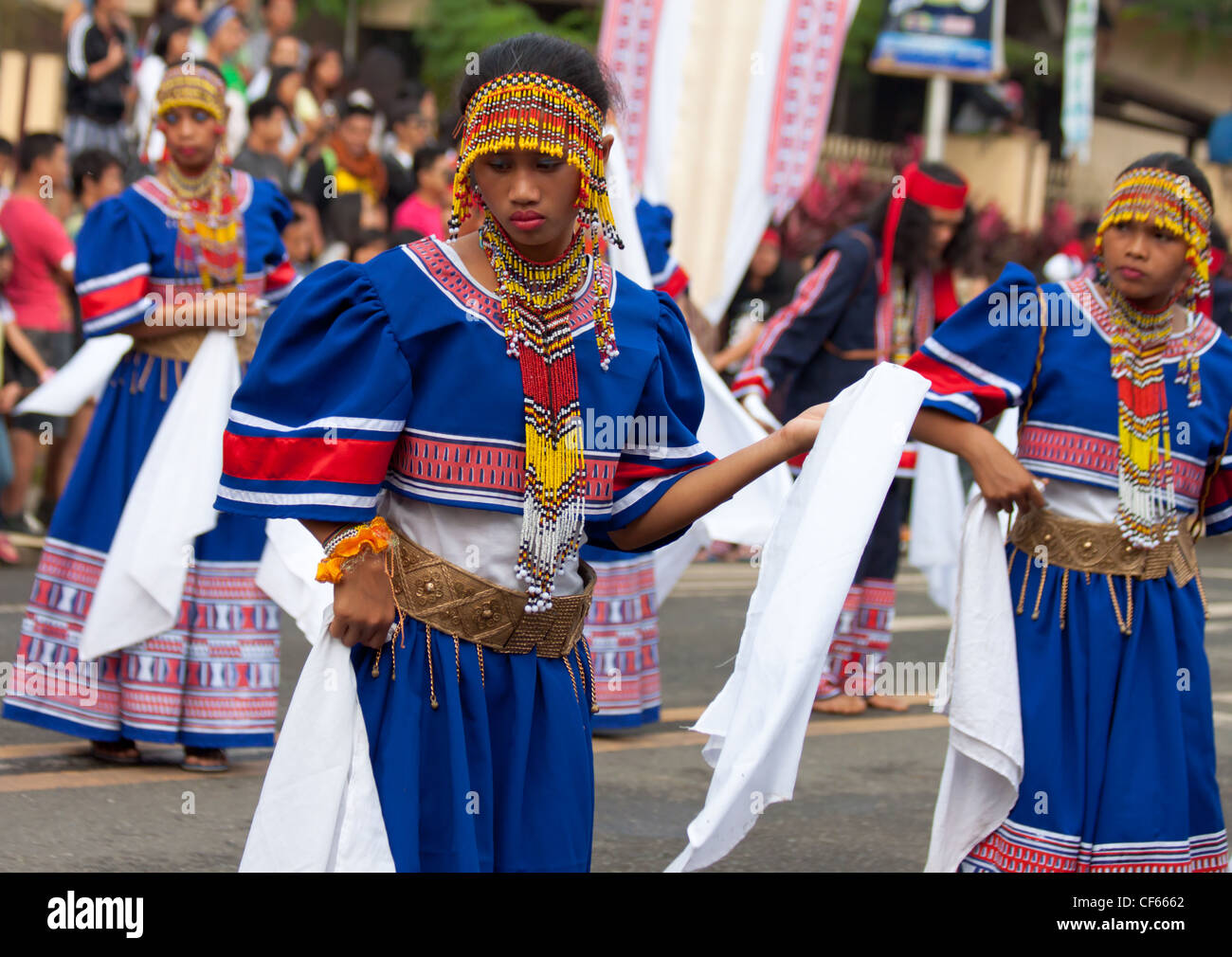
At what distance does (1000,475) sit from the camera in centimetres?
463

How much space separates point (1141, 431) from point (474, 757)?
2.27m

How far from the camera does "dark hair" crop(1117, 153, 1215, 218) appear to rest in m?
4.78

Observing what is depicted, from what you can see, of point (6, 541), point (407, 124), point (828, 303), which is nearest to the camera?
point (828, 303)

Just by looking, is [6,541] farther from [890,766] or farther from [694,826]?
[694,826]

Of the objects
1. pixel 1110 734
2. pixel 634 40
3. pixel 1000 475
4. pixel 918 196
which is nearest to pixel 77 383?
pixel 918 196

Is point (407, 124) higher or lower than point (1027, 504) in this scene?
higher

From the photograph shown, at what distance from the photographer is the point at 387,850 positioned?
3051mm

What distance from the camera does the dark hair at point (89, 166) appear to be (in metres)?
11.6

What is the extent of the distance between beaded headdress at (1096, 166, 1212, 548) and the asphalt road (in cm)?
117

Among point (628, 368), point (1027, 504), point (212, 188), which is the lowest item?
point (1027, 504)

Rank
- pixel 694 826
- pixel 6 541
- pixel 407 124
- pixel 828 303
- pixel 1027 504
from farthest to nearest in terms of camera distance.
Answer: pixel 407 124, pixel 6 541, pixel 828 303, pixel 1027 504, pixel 694 826

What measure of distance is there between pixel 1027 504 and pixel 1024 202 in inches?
941

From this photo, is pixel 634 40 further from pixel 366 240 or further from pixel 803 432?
pixel 803 432

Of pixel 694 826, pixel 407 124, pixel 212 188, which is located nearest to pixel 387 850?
pixel 694 826
